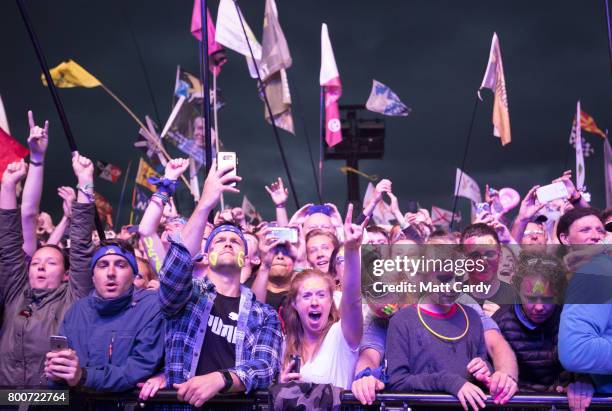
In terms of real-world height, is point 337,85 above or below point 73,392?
above

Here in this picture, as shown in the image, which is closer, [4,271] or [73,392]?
[73,392]

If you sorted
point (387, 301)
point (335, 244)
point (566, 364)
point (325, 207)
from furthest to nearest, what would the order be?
1. point (325, 207)
2. point (335, 244)
3. point (387, 301)
4. point (566, 364)

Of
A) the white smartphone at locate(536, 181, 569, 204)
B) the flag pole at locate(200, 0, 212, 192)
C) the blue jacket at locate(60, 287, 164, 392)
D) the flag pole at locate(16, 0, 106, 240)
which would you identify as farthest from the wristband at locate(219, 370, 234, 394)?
the white smartphone at locate(536, 181, 569, 204)

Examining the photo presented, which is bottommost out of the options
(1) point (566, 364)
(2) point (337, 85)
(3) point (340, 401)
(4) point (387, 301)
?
(3) point (340, 401)

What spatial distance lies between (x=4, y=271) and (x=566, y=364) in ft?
11.2

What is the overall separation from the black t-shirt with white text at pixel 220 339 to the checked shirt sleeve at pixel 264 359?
0.13 meters

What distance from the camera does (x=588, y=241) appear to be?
3.80m

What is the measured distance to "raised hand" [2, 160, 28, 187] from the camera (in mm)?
4391

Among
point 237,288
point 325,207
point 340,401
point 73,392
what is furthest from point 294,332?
point 325,207

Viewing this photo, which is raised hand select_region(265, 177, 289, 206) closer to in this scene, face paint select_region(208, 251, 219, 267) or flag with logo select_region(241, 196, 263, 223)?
face paint select_region(208, 251, 219, 267)

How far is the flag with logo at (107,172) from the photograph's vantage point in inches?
549

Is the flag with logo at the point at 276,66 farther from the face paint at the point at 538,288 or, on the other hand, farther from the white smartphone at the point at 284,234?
the face paint at the point at 538,288

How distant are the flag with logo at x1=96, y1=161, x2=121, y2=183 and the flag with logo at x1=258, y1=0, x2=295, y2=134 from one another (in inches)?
199

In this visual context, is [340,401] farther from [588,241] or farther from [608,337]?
[588,241]
